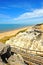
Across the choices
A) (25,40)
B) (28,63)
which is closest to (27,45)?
(25,40)

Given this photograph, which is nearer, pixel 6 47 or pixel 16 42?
pixel 6 47

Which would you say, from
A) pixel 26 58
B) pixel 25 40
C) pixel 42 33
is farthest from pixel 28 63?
pixel 42 33

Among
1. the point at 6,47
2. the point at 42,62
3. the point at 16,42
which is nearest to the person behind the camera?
the point at 6,47

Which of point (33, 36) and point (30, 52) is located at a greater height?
point (33, 36)

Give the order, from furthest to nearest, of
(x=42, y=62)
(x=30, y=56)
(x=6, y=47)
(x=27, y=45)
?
(x=27, y=45) → (x=30, y=56) → (x=42, y=62) → (x=6, y=47)

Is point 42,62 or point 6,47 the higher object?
point 6,47

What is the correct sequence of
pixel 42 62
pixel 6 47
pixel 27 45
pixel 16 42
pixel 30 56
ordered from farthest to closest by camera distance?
1. pixel 16 42
2. pixel 27 45
3. pixel 30 56
4. pixel 42 62
5. pixel 6 47

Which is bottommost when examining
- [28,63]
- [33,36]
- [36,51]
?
[28,63]

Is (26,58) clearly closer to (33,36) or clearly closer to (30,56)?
(30,56)

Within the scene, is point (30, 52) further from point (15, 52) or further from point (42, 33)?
point (42, 33)

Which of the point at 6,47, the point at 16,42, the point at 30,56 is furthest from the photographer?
the point at 16,42

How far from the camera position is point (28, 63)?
65.6ft

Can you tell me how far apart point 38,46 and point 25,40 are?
2.43m

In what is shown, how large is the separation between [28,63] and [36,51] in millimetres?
1573
